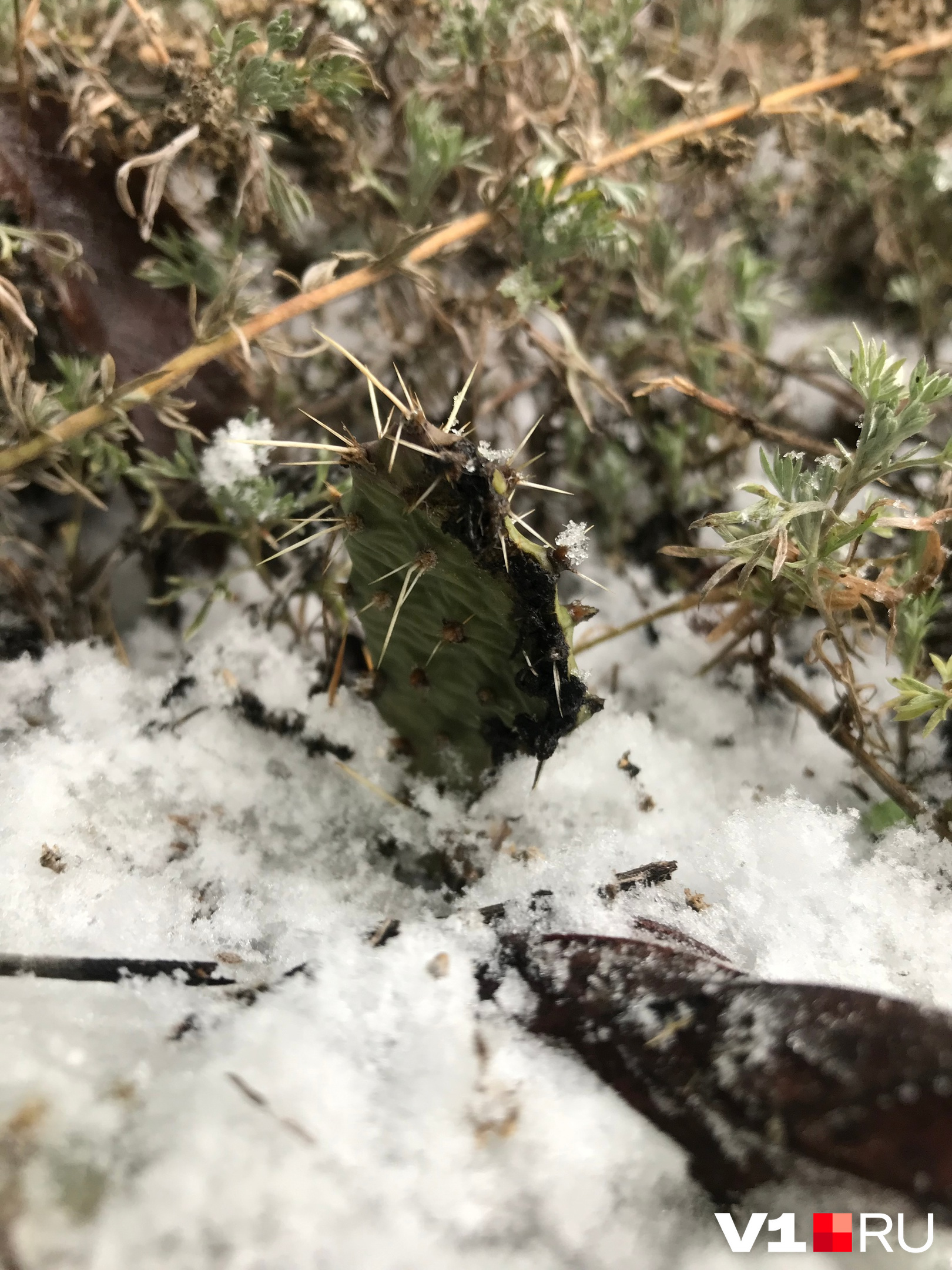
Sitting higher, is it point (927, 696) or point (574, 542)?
point (574, 542)

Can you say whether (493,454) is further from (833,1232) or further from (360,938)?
(833,1232)

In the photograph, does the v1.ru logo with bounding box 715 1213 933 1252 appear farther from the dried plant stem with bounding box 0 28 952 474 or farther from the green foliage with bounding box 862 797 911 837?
the dried plant stem with bounding box 0 28 952 474

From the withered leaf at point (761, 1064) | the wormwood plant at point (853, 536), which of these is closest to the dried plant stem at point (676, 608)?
the wormwood plant at point (853, 536)

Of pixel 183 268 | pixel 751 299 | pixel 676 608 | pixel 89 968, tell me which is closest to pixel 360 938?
pixel 89 968

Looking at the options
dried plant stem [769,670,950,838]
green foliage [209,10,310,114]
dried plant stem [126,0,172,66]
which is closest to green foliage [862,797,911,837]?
dried plant stem [769,670,950,838]

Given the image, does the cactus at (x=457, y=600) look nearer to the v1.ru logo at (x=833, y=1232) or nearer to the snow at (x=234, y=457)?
the snow at (x=234, y=457)

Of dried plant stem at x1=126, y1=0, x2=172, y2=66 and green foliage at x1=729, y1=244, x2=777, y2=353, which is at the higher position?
dried plant stem at x1=126, y1=0, x2=172, y2=66
